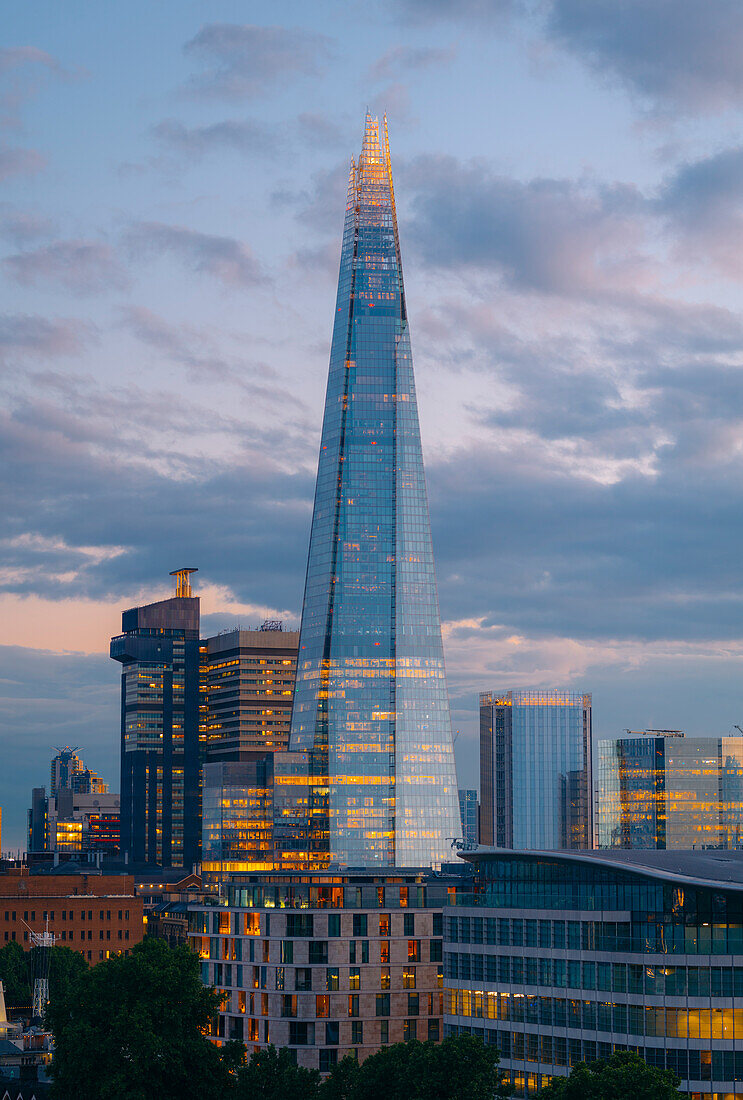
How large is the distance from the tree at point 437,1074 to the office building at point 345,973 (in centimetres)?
5857

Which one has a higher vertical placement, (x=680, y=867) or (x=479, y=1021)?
(x=680, y=867)

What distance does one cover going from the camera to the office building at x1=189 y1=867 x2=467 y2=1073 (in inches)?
7456

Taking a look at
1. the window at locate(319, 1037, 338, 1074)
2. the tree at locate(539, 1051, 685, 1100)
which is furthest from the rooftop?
the window at locate(319, 1037, 338, 1074)

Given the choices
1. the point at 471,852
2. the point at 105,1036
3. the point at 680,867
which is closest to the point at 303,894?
the point at 471,852

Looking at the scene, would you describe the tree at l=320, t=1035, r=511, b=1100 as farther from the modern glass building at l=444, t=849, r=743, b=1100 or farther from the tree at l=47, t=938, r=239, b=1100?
the tree at l=47, t=938, r=239, b=1100

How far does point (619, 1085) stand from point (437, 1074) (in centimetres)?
1780

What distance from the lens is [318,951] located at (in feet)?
630

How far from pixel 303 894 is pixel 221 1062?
4461 centimetres

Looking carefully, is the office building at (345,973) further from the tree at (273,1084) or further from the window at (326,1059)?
the tree at (273,1084)

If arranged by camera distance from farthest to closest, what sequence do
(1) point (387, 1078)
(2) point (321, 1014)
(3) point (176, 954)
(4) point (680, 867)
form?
1. (2) point (321, 1014)
2. (3) point (176, 954)
3. (4) point (680, 867)
4. (1) point (387, 1078)

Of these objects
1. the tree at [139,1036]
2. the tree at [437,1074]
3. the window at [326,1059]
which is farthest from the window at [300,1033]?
the tree at [437,1074]

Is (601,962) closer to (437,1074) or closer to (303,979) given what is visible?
(437,1074)

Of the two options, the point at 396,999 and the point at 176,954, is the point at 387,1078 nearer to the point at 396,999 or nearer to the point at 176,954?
the point at 176,954

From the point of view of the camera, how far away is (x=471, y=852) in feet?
Answer: 541
